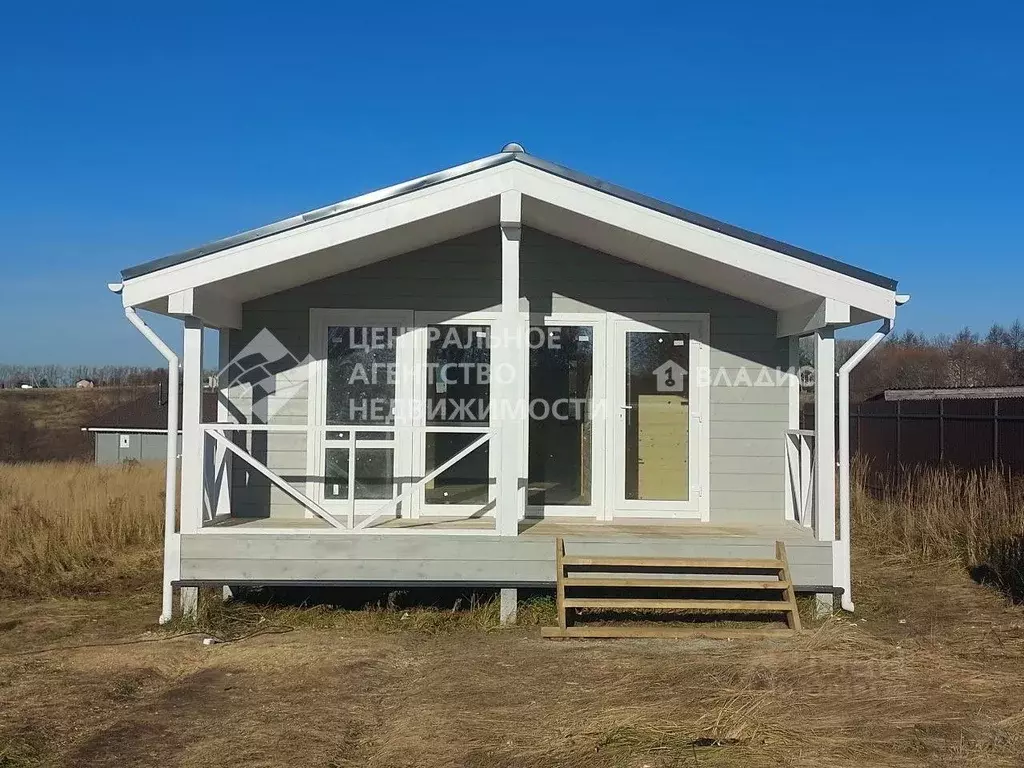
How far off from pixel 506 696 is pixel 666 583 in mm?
1995

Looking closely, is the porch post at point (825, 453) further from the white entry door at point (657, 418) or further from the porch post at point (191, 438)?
the porch post at point (191, 438)

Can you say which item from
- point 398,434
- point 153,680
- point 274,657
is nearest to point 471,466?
point 398,434

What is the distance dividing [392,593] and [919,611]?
407 cm

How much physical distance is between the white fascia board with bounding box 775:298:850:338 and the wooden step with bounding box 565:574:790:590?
1.95m

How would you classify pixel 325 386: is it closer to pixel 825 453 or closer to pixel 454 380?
pixel 454 380

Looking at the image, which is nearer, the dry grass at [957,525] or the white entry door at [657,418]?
the white entry door at [657,418]

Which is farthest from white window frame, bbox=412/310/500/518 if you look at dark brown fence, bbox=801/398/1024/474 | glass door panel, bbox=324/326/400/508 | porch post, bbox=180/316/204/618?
dark brown fence, bbox=801/398/1024/474

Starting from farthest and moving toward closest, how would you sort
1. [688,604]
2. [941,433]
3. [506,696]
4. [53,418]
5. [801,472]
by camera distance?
[53,418] → [941,433] → [801,472] → [688,604] → [506,696]

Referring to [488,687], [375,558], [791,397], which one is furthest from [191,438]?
[791,397]

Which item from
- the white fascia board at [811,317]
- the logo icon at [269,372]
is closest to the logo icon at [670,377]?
the white fascia board at [811,317]

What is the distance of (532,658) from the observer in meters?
5.71

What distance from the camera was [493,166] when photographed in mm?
6586

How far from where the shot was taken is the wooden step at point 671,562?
257 inches

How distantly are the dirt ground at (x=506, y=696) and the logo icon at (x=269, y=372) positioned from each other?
1.89 metres
